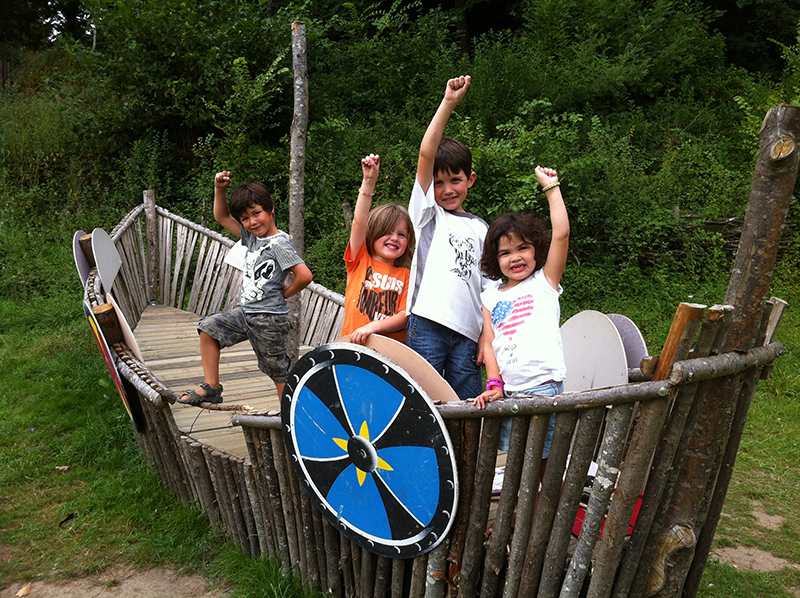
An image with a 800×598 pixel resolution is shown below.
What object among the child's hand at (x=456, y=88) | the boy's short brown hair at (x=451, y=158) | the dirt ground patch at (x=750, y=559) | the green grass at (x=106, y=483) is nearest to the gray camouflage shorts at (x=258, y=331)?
the green grass at (x=106, y=483)

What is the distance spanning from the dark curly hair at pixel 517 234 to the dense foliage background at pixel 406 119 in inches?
190

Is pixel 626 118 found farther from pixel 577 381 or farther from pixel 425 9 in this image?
pixel 577 381

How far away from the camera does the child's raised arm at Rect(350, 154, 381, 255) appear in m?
2.69

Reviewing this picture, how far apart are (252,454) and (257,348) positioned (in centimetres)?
105

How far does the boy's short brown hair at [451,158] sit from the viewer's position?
2627 millimetres

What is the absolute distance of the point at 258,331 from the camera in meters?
3.67

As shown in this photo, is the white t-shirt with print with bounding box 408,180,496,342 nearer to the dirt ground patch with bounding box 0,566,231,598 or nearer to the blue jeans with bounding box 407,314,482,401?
the blue jeans with bounding box 407,314,482,401

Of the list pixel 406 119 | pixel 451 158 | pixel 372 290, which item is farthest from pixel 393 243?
pixel 406 119

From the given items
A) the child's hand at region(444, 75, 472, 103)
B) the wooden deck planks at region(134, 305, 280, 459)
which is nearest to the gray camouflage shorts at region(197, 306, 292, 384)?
the wooden deck planks at region(134, 305, 280, 459)

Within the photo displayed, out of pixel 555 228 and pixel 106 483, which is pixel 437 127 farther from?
pixel 106 483

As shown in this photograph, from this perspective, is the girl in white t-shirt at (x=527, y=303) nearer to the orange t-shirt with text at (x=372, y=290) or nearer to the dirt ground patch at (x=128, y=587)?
the orange t-shirt with text at (x=372, y=290)

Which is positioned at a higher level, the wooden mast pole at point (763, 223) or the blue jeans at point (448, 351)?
the wooden mast pole at point (763, 223)

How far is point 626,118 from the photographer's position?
10.5 m

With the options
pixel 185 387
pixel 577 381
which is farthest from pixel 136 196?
pixel 577 381
